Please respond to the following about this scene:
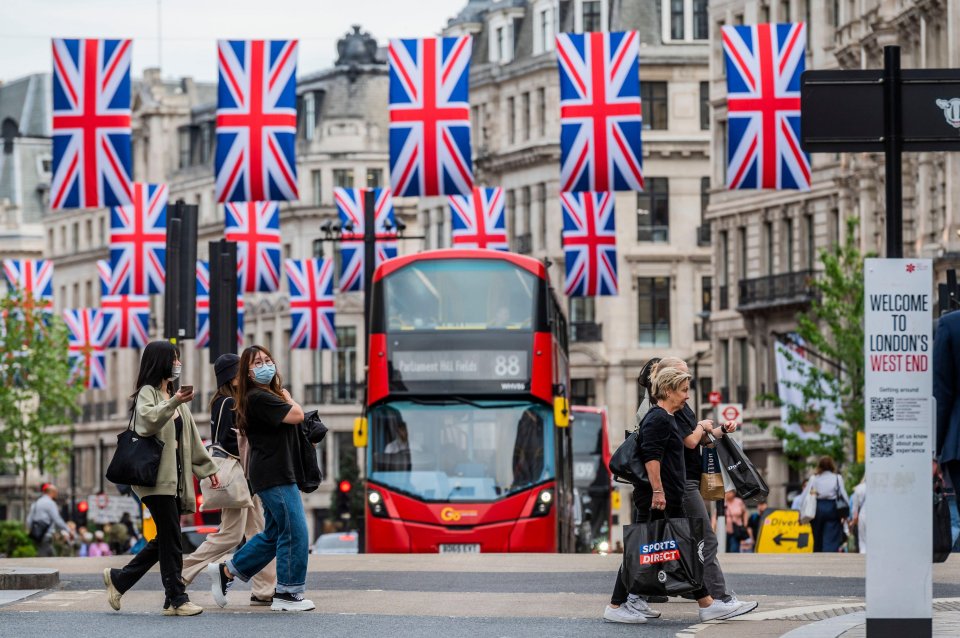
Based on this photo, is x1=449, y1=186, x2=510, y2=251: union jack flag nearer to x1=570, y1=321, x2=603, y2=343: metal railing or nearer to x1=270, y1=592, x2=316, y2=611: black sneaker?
x1=270, y1=592, x2=316, y2=611: black sneaker

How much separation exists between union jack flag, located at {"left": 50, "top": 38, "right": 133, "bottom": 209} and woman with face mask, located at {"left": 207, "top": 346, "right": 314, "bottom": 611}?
1531cm

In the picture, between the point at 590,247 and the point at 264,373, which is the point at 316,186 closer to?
the point at 590,247

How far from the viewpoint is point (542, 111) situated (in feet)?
301

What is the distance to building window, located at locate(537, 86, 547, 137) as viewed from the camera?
9138 centimetres

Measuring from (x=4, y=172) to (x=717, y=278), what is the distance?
240 feet

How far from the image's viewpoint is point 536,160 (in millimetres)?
91750

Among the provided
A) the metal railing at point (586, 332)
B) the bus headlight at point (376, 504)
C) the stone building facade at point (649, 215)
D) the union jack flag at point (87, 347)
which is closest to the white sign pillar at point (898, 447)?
the bus headlight at point (376, 504)

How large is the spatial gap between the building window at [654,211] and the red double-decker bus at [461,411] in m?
57.6

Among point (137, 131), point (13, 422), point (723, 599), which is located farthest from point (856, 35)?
point (137, 131)

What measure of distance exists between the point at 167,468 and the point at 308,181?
9462 cm

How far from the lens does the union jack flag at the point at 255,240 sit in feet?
150

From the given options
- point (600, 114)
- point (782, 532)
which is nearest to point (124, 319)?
point (782, 532)

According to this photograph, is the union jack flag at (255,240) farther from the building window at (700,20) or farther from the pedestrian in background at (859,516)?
the building window at (700,20)

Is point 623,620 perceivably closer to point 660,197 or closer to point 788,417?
point 788,417
